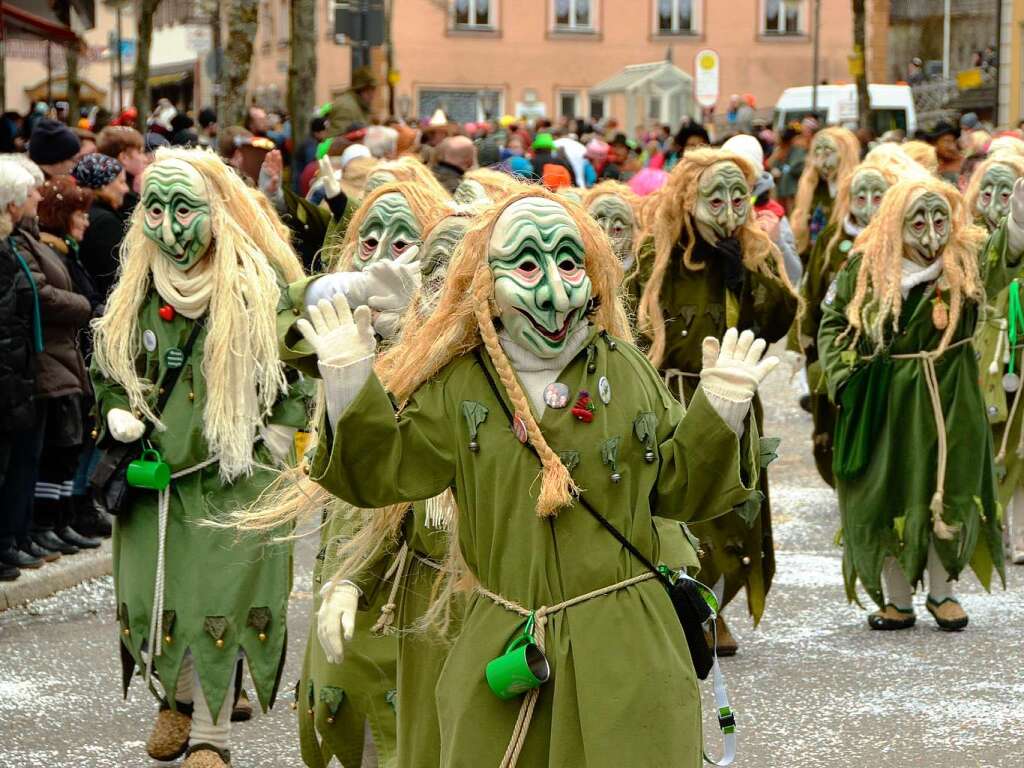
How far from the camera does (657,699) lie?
4258 millimetres

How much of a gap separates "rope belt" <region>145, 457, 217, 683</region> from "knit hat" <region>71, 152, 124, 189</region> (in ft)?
15.6

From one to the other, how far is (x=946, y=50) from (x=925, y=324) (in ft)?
128

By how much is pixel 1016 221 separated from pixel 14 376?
4.67 metres

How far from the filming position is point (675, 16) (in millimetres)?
54000

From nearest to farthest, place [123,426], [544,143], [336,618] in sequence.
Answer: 1. [336,618]
2. [123,426]
3. [544,143]

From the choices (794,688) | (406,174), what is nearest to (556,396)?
(406,174)

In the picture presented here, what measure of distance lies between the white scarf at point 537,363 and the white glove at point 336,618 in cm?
81

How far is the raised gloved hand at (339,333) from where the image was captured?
4137 mm

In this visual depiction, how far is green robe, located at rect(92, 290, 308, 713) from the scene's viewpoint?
21.0ft

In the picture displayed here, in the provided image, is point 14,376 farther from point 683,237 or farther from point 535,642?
point 535,642

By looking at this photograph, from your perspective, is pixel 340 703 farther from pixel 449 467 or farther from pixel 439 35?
pixel 439 35

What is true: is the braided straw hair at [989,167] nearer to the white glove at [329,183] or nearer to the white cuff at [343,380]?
the white glove at [329,183]

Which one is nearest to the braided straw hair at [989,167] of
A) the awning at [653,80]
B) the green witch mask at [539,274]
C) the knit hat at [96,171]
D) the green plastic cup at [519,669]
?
the knit hat at [96,171]

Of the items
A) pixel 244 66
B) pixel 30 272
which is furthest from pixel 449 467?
pixel 244 66
